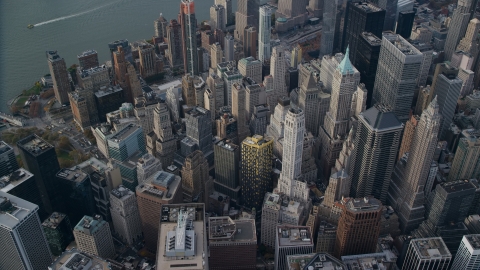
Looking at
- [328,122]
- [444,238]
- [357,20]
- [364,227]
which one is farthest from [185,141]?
[357,20]

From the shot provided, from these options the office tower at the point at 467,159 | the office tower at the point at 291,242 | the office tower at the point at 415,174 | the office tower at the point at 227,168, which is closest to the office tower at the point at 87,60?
the office tower at the point at 227,168

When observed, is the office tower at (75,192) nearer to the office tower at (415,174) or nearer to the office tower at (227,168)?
the office tower at (227,168)

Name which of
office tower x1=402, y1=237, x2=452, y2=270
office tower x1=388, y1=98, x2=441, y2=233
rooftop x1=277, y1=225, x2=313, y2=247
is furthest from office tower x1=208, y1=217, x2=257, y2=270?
office tower x1=388, y1=98, x2=441, y2=233

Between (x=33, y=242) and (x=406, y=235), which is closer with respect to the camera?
(x=33, y=242)

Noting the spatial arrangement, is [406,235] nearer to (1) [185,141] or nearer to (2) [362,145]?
(2) [362,145]

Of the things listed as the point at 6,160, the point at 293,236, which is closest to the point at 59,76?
the point at 6,160

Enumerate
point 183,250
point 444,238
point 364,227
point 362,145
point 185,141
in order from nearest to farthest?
point 183,250, point 364,227, point 444,238, point 362,145, point 185,141

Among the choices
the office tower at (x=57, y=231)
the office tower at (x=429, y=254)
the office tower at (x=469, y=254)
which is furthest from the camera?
the office tower at (x=57, y=231)

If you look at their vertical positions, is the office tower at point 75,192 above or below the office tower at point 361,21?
below
